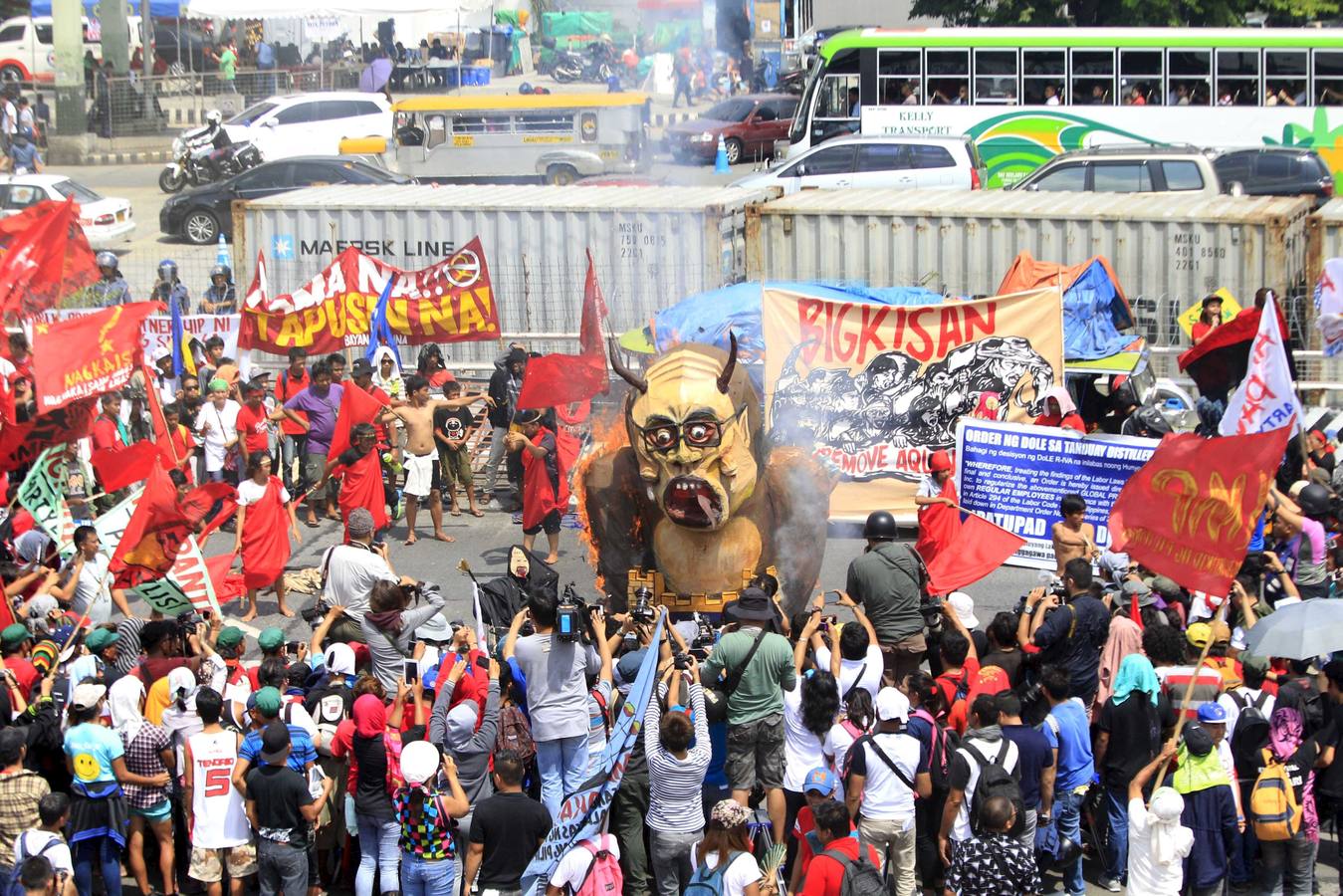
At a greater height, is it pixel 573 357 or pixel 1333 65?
pixel 1333 65

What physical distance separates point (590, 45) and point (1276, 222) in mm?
19646

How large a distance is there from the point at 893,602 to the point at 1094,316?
6.24 meters

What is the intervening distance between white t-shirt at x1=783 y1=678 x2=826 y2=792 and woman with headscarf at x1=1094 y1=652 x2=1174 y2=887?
143 centimetres

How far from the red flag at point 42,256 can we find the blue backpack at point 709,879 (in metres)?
8.98

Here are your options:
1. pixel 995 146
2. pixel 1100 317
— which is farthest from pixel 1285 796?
pixel 995 146

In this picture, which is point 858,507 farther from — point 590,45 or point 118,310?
point 590,45

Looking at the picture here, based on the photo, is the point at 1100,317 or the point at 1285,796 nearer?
the point at 1285,796

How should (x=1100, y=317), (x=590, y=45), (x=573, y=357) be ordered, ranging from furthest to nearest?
(x=590, y=45) → (x=1100, y=317) → (x=573, y=357)

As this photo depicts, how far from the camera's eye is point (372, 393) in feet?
47.5

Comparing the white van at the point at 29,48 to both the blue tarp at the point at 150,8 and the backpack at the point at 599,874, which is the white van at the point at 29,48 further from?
the backpack at the point at 599,874

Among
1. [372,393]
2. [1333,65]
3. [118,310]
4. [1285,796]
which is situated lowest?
[1285,796]

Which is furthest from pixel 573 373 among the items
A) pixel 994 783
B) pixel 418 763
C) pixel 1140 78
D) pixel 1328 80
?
pixel 1328 80

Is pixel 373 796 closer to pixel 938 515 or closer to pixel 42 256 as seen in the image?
pixel 938 515

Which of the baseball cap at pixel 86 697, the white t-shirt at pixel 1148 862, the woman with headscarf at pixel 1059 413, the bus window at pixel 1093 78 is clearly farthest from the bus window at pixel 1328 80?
the baseball cap at pixel 86 697
